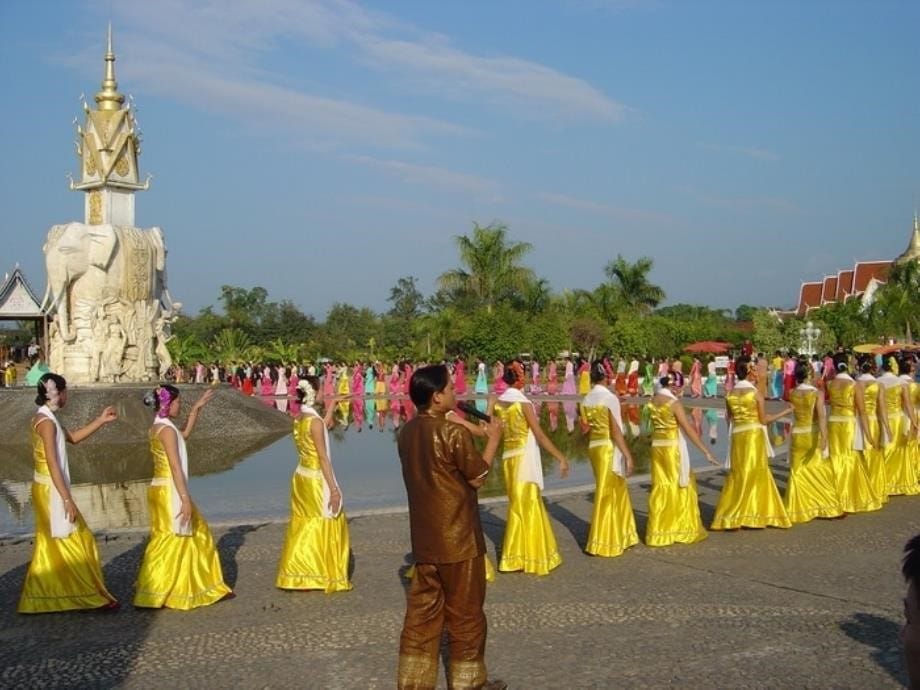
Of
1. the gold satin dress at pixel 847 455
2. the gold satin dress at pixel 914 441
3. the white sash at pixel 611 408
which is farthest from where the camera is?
the gold satin dress at pixel 914 441

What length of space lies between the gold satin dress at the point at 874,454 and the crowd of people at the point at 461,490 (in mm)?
23

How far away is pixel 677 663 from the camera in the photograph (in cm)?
597

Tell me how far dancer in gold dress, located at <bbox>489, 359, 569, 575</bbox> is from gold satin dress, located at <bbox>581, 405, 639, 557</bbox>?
0.63m

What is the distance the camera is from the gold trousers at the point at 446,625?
17.7 feet

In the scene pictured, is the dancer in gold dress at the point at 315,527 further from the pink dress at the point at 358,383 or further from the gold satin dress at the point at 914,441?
the pink dress at the point at 358,383

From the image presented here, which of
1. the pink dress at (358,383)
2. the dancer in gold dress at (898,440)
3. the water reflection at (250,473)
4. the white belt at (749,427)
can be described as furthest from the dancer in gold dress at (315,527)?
the pink dress at (358,383)

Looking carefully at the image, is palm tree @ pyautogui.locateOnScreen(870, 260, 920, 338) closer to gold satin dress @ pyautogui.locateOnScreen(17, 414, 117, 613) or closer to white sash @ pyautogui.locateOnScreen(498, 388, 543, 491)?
white sash @ pyautogui.locateOnScreen(498, 388, 543, 491)

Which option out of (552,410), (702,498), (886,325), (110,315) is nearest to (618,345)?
(886,325)

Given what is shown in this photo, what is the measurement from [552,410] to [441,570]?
80.5ft

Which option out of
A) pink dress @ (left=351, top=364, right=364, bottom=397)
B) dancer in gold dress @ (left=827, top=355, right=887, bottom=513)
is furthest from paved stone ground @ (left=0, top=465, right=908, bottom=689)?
pink dress @ (left=351, top=364, right=364, bottom=397)

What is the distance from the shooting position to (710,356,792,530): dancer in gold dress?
1011 centimetres

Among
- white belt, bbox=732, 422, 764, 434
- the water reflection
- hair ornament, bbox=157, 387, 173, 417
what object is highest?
hair ornament, bbox=157, 387, 173, 417

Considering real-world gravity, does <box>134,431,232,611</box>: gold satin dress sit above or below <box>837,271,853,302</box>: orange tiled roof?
below

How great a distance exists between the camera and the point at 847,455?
37.5 feet
